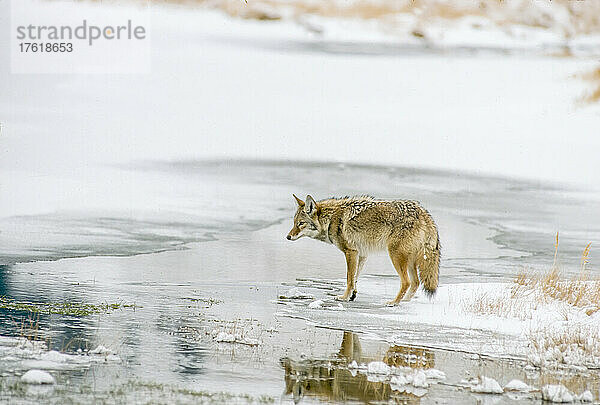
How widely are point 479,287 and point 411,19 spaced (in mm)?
19362

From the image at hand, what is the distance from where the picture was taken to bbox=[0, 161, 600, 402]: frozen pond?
613 cm

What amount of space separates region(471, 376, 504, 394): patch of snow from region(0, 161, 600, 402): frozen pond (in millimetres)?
104

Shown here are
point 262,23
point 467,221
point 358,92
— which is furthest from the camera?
point 262,23

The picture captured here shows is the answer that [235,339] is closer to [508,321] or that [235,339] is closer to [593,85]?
[508,321]

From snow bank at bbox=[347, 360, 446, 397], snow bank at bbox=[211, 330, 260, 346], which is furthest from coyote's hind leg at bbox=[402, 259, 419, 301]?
snow bank at bbox=[347, 360, 446, 397]

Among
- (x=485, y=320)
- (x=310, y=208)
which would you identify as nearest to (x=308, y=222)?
(x=310, y=208)

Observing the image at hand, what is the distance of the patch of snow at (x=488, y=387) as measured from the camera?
233 inches

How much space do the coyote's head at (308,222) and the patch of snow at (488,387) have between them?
4.37 m

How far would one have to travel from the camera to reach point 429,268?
9391 mm

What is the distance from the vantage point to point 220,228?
14977 mm

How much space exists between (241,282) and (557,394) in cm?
552

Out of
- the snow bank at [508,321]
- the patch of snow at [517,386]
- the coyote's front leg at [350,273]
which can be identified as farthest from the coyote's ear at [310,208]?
the patch of snow at [517,386]

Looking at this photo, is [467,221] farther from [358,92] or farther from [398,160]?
[358,92]

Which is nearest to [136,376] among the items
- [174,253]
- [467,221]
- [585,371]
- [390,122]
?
[585,371]
